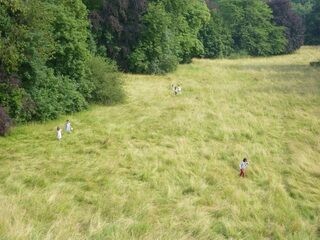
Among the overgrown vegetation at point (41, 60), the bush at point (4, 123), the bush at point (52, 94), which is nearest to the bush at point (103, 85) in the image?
the overgrown vegetation at point (41, 60)

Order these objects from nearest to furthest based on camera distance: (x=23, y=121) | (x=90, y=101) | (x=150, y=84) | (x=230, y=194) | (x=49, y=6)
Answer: (x=230, y=194) → (x=23, y=121) → (x=49, y=6) → (x=90, y=101) → (x=150, y=84)

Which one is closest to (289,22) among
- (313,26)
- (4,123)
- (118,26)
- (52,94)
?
(313,26)

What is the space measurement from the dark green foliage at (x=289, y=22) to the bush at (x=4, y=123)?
64.2 m

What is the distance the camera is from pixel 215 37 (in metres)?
63.8

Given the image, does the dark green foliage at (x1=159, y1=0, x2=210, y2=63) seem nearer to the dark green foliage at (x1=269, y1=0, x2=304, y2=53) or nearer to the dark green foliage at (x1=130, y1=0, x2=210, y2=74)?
the dark green foliage at (x1=130, y1=0, x2=210, y2=74)

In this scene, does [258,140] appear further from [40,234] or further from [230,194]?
[40,234]

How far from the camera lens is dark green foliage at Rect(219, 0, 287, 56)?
69.9 m

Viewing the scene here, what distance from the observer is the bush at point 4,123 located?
1859 cm

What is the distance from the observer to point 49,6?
22672 mm

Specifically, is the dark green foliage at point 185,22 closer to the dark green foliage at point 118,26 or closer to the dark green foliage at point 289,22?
the dark green foliage at point 118,26

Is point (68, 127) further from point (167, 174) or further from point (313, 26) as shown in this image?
point (313, 26)

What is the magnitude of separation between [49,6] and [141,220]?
52.5 ft

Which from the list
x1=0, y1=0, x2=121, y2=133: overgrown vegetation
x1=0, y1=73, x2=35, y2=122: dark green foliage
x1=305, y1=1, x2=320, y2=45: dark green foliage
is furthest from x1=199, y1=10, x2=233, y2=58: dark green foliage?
x1=0, y1=73, x2=35, y2=122: dark green foliage

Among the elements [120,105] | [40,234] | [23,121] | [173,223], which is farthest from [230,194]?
[120,105]
